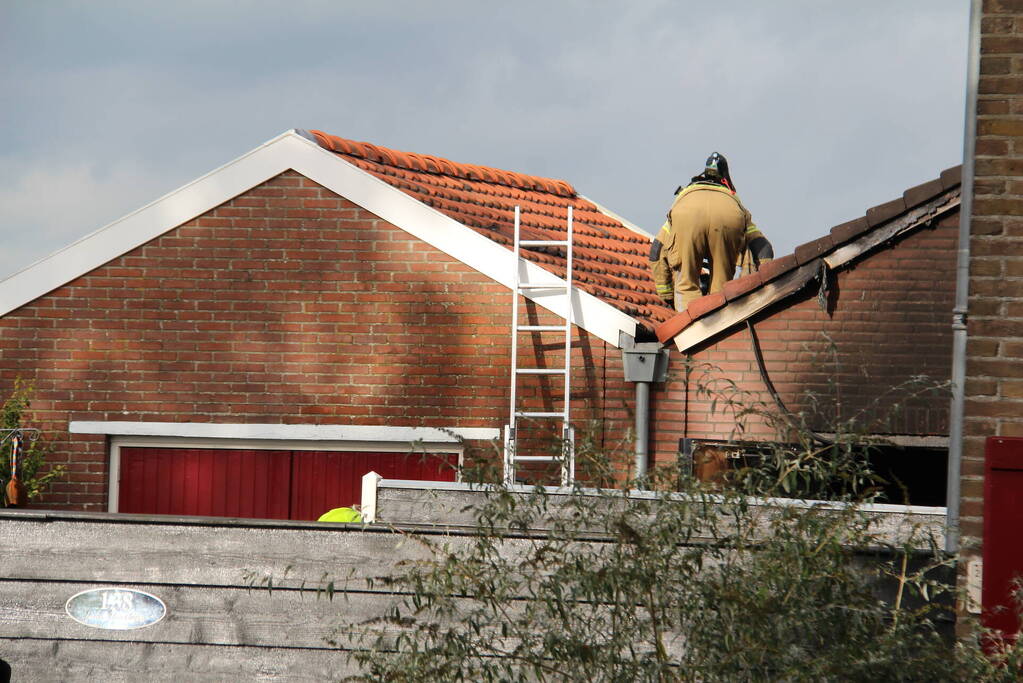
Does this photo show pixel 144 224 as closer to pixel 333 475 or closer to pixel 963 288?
pixel 333 475

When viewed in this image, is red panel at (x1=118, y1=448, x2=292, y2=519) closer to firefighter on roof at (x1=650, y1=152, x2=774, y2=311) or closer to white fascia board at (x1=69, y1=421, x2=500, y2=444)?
white fascia board at (x1=69, y1=421, x2=500, y2=444)

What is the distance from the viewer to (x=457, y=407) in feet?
34.2

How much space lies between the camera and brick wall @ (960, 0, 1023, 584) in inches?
176

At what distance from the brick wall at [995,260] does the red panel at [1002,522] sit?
53 mm

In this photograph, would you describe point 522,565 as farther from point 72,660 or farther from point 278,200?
point 278,200

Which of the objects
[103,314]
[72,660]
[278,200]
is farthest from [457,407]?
[72,660]

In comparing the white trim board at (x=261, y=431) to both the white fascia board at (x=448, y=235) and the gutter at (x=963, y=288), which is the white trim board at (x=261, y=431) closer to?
the white fascia board at (x=448, y=235)

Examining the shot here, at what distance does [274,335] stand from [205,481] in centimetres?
148

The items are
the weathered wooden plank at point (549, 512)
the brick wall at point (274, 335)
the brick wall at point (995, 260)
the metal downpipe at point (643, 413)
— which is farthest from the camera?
the brick wall at point (274, 335)

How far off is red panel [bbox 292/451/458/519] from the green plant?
2.12 m

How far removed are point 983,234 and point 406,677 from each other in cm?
271

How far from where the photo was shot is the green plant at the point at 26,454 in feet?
33.9

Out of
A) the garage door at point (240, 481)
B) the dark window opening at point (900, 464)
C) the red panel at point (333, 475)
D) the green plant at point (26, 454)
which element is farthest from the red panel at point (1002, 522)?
the green plant at point (26, 454)

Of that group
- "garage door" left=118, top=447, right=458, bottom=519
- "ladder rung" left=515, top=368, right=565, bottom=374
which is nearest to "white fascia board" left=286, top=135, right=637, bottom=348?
"ladder rung" left=515, top=368, right=565, bottom=374
